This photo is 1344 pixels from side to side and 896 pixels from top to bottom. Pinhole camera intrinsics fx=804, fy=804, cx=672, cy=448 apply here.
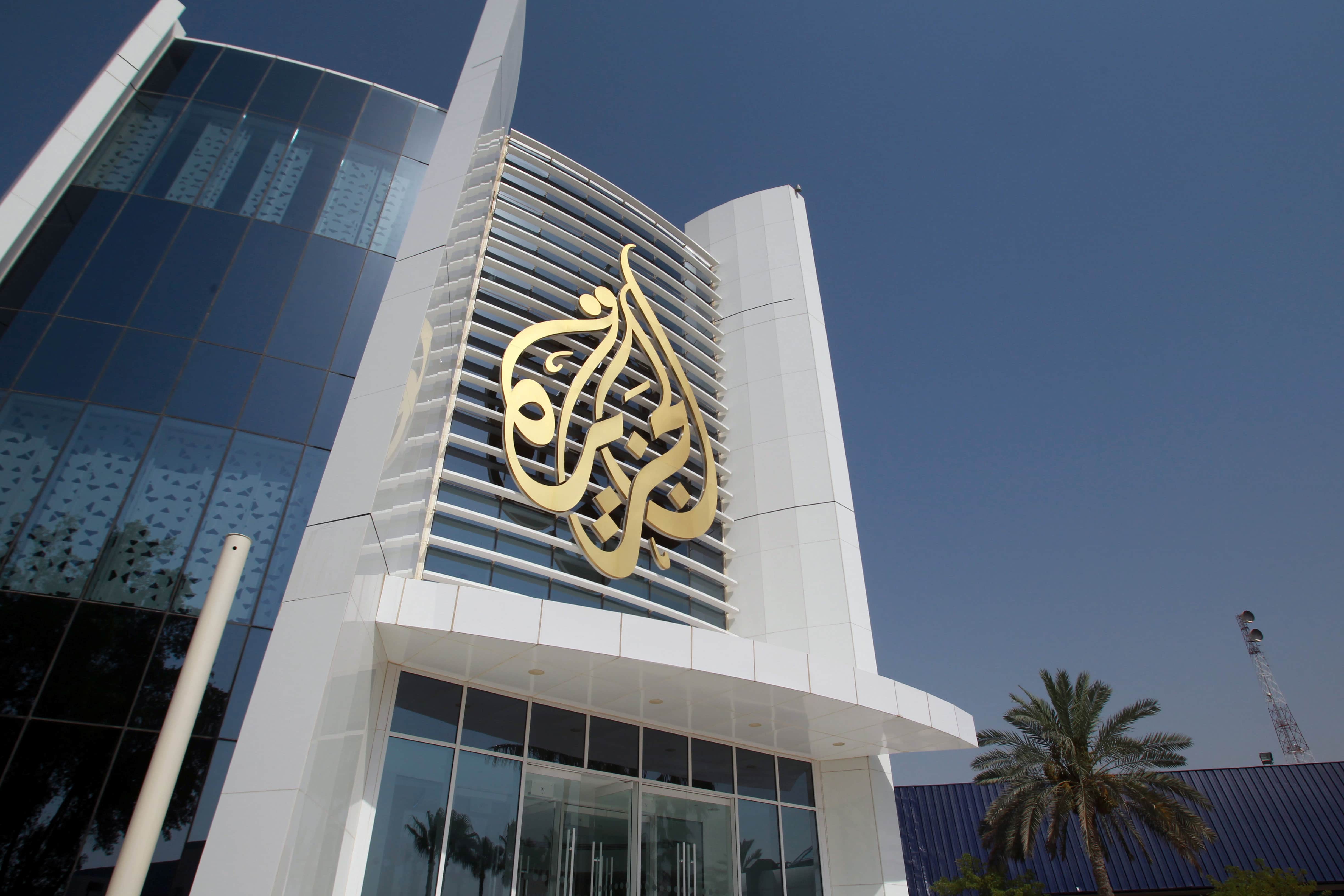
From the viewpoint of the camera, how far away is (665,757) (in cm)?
1493

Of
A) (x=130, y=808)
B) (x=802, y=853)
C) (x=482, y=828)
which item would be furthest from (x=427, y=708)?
(x=802, y=853)

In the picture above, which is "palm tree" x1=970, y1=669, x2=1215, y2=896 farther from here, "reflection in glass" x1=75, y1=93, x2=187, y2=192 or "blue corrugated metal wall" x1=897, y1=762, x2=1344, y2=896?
"reflection in glass" x1=75, y1=93, x2=187, y2=192

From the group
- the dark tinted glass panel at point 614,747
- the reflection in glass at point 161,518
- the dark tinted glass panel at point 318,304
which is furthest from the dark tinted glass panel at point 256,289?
the dark tinted glass panel at point 614,747

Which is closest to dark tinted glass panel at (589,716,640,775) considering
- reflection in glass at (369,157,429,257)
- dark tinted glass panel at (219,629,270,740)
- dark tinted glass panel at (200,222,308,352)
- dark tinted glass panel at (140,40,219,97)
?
dark tinted glass panel at (219,629,270,740)

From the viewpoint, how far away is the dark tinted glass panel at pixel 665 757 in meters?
14.7

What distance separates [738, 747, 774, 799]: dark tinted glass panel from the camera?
15.7 metres

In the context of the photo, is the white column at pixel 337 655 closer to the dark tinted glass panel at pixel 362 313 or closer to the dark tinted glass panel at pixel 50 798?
the dark tinted glass panel at pixel 50 798

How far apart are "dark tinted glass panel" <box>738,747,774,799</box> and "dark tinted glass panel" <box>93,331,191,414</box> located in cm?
1221

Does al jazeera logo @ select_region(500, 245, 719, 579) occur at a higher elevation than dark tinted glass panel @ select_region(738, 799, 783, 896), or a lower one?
higher

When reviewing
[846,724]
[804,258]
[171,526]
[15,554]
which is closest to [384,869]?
[171,526]

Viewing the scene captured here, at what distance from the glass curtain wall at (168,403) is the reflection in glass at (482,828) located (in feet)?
10.7

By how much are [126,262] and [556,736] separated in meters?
11.5

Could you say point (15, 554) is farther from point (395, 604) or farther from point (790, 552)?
point (790, 552)

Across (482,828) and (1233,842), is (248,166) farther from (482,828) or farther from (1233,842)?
(1233,842)
